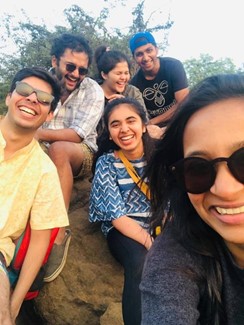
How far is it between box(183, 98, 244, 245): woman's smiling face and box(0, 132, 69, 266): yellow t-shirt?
1.50m

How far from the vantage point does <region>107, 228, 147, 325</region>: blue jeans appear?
237 centimetres

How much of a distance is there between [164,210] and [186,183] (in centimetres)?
43

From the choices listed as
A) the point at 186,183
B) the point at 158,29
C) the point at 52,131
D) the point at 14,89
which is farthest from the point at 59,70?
the point at 158,29

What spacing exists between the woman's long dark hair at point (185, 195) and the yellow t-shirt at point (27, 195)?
1.07 metres

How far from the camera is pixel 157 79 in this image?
17.1 feet

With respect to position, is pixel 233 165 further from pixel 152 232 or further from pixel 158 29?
pixel 158 29

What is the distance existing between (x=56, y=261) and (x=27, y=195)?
692mm

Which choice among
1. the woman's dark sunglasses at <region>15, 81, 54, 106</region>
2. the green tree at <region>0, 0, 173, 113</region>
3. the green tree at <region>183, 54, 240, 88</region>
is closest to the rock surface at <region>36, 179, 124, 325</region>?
the woman's dark sunglasses at <region>15, 81, 54, 106</region>

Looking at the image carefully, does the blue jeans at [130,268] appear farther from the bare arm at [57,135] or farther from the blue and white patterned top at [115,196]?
the bare arm at [57,135]

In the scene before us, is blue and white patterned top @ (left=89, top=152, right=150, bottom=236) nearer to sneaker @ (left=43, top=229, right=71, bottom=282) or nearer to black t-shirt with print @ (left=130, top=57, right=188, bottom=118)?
sneaker @ (left=43, top=229, right=71, bottom=282)

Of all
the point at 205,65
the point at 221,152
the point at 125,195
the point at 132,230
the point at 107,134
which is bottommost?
the point at 132,230

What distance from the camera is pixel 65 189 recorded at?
325cm

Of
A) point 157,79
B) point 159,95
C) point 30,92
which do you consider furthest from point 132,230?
point 157,79

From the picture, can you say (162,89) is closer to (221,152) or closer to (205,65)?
(221,152)
